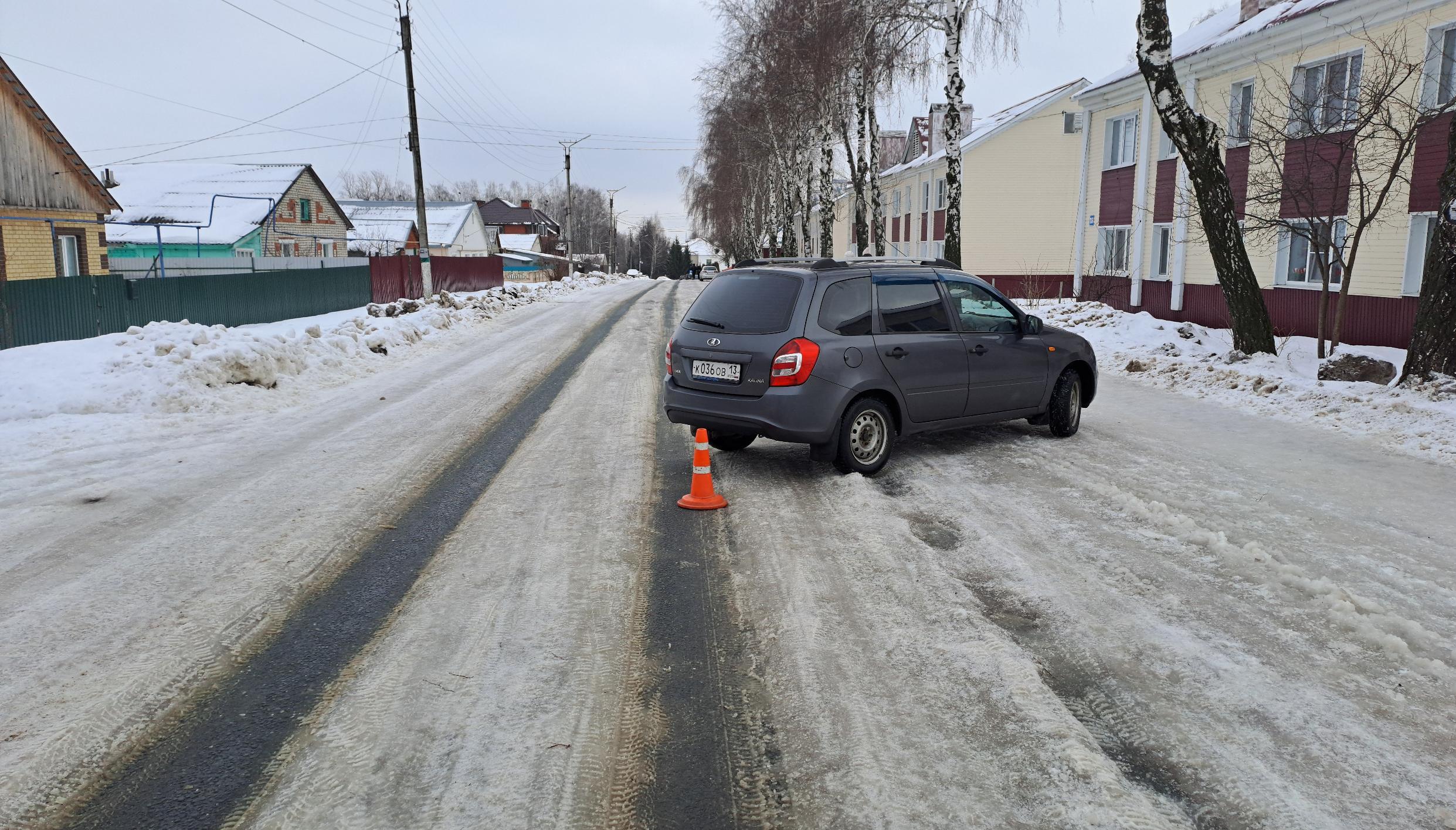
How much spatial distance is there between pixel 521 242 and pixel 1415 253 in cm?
9346

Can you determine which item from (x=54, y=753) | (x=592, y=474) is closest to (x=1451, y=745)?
(x=54, y=753)

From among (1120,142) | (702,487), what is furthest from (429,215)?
(702,487)

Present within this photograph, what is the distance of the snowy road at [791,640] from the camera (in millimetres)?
3092

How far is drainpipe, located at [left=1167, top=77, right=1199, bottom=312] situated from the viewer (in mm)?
21656

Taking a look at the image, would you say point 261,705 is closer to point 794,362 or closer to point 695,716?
point 695,716

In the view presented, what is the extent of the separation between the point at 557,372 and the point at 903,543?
9.20 m

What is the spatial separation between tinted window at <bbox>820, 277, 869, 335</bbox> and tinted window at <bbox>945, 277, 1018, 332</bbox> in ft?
3.37

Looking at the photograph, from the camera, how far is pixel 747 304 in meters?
7.43

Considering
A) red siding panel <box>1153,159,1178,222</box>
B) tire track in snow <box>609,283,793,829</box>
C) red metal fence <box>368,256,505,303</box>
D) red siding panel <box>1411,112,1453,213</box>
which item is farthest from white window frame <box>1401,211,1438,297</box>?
red metal fence <box>368,256,505,303</box>

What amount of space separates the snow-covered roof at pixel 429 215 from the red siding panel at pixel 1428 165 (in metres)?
62.8

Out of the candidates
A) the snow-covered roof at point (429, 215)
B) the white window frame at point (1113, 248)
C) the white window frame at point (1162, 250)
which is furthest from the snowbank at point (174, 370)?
the snow-covered roof at point (429, 215)

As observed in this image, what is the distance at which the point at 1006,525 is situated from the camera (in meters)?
5.94

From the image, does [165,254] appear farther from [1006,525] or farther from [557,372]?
[1006,525]

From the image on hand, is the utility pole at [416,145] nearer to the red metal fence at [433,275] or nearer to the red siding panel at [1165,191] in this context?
the red metal fence at [433,275]
